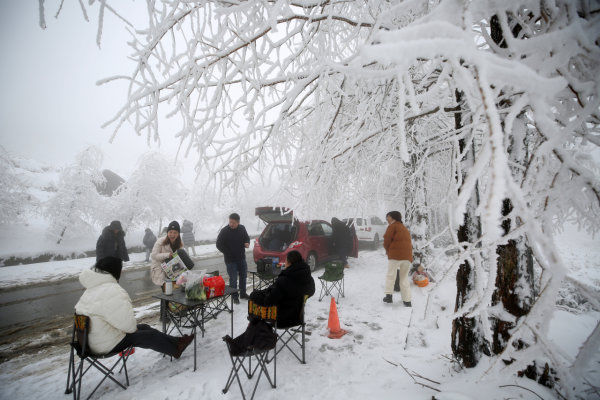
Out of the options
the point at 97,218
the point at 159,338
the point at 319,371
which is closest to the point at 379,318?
the point at 319,371

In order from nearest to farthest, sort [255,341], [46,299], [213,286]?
[255,341] → [213,286] → [46,299]

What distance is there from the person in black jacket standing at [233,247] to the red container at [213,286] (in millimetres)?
1500

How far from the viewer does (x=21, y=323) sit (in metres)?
5.41

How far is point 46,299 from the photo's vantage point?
7.17 m

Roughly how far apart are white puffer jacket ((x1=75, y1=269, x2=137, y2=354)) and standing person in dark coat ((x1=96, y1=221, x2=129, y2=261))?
457cm

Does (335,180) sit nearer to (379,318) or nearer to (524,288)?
(524,288)

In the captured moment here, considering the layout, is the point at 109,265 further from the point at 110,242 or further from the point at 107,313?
the point at 110,242

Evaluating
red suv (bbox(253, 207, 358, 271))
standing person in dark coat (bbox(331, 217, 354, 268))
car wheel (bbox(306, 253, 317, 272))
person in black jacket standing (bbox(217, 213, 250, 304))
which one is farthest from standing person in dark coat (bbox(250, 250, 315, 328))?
standing person in dark coat (bbox(331, 217, 354, 268))

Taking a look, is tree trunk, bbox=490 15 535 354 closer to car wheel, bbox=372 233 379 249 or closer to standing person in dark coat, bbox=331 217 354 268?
standing person in dark coat, bbox=331 217 354 268

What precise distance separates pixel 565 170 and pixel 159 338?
422 centimetres

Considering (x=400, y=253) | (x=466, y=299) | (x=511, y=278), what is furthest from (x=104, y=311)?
(x=400, y=253)

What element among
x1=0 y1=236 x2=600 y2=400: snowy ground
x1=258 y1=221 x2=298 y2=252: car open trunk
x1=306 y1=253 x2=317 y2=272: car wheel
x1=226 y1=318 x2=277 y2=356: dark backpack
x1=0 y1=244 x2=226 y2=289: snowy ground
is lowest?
x1=0 y1=244 x2=226 y2=289: snowy ground

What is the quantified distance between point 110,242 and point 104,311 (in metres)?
4.97

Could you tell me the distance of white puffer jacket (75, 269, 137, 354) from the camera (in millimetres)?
2809
